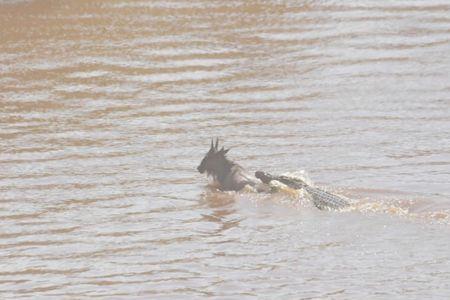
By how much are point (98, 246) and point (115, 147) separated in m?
2.96

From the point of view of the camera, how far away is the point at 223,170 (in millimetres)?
12016

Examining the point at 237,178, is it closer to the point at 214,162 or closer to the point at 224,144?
the point at 214,162

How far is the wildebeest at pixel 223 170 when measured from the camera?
39.2ft

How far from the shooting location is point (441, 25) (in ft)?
57.4

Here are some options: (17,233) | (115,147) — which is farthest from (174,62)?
(17,233)

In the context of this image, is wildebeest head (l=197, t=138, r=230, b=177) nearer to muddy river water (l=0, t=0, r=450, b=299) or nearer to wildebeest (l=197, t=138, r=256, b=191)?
wildebeest (l=197, t=138, r=256, b=191)

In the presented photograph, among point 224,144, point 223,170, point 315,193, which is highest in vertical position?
point 224,144

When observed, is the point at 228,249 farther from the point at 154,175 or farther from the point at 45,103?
the point at 45,103

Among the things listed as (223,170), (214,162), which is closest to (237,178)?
(223,170)

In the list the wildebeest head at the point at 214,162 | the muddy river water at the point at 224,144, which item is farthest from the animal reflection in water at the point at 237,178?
the muddy river water at the point at 224,144

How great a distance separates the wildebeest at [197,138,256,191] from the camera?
1195 centimetres

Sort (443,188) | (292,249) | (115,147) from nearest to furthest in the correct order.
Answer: (292,249)
(443,188)
(115,147)

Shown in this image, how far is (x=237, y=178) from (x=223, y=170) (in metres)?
0.18

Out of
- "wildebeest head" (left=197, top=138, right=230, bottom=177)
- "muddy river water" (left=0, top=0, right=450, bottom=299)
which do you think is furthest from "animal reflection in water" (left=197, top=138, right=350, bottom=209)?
"muddy river water" (left=0, top=0, right=450, bottom=299)
